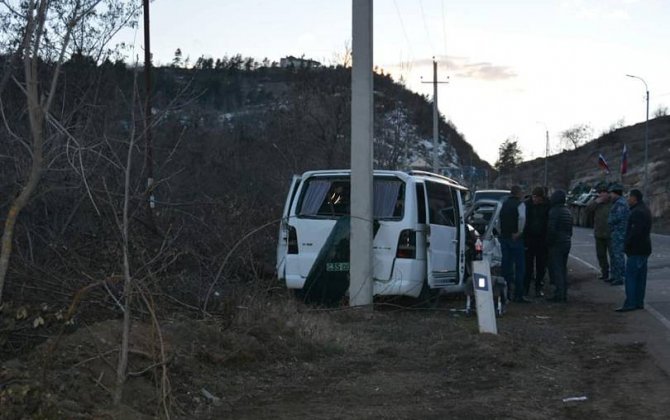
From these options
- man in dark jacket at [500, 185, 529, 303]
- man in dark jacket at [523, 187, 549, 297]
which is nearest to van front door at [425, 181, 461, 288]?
man in dark jacket at [500, 185, 529, 303]

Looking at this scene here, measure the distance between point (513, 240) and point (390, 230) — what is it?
292 cm

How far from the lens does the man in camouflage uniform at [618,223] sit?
1449 centimetres

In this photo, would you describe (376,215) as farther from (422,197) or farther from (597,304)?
(597,304)

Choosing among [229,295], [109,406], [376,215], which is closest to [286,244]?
[376,215]

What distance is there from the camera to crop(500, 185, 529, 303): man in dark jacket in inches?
516

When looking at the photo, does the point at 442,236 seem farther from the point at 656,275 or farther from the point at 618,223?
the point at 656,275

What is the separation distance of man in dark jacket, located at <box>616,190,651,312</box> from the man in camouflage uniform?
237cm

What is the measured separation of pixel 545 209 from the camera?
543 inches

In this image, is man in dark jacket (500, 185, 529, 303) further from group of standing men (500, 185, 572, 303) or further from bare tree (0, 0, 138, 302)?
bare tree (0, 0, 138, 302)

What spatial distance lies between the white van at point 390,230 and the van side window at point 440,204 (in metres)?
0.01

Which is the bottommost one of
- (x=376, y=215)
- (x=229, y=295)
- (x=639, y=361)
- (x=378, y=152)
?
(x=639, y=361)

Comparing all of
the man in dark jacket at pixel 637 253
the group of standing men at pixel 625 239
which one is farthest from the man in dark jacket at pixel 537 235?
the man in dark jacket at pixel 637 253

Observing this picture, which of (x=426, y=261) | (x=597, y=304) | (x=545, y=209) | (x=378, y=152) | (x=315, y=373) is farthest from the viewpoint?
(x=378, y=152)

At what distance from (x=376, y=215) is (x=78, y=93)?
610 cm
